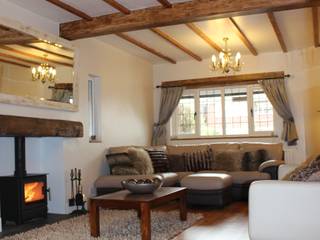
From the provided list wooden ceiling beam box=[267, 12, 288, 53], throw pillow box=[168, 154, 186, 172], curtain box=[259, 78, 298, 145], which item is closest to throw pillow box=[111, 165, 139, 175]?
throw pillow box=[168, 154, 186, 172]

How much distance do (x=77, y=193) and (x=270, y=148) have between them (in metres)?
3.21

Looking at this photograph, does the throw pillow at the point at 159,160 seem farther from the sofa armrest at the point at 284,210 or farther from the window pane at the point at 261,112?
the sofa armrest at the point at 284,210

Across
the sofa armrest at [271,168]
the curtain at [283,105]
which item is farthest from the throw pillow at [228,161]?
the curtain at [283,105]

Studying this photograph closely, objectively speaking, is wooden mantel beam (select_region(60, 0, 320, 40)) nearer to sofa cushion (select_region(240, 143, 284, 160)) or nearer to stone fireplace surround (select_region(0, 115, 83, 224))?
stone fireplace surround (select_region(0, 115, 83, 224))

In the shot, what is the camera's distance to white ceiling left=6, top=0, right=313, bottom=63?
4.74m

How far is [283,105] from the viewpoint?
23.7ft

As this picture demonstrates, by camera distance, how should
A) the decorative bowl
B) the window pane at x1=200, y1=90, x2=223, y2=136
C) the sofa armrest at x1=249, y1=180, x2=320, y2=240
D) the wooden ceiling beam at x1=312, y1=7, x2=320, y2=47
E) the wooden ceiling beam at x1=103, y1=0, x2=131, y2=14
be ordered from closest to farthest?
the sofa armrest at x1=249, y1=180, x2=320, y2=240 → the decorative bowl → the wooden ceiling beam at x1=103, y1=0, x2=131, y2=14 → the wooden ceiling beam at x1=312, y1=7, x2=320, y2=47 → the window pane at x1=200, y1=90, x2=223, y2=136

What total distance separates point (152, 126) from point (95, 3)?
3862 millimetres

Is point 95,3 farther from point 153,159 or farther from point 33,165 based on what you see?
point 153,159

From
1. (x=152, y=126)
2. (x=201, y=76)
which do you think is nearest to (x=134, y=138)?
(x=152, y=126)

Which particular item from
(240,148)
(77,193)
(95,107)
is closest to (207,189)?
(240,148)

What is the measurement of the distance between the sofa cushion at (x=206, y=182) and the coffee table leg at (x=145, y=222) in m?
1.98

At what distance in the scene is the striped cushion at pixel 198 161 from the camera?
6793 mm

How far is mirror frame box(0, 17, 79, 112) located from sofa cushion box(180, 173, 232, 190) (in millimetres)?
1864
